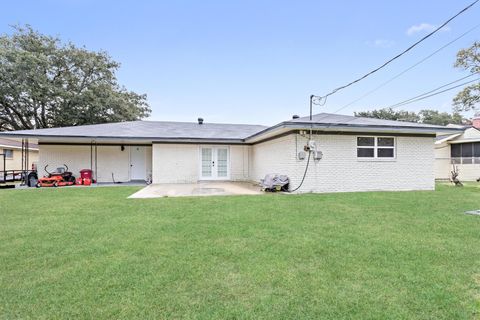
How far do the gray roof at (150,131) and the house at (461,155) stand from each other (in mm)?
13314

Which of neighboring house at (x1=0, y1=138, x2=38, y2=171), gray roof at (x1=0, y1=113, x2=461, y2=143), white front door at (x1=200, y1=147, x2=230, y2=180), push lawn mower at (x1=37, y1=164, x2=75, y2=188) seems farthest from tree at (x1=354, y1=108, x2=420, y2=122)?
neighboring house at (x1=0, y1=138, x2=38, y2=171)

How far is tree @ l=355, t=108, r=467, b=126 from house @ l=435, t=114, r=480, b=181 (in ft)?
80.1

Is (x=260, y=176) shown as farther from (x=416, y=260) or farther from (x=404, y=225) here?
(x=416, y=260)

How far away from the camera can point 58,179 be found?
1358 cm

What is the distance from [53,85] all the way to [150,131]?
14.5 m

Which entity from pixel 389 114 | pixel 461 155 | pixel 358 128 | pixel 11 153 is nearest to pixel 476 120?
pixel 461 155

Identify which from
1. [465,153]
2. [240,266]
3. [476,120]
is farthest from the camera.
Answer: [476,120]

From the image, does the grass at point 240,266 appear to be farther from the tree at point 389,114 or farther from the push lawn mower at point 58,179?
the tree at point 389,114

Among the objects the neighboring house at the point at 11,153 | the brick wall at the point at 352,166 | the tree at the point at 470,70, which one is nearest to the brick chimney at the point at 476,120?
the tree at the point at 470,70

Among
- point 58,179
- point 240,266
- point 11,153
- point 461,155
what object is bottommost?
point 240,266

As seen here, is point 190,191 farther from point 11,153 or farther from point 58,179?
point 11,153

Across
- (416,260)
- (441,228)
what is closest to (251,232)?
(416,260)

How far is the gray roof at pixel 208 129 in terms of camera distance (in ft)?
33.7

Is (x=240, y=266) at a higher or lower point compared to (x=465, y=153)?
lower
